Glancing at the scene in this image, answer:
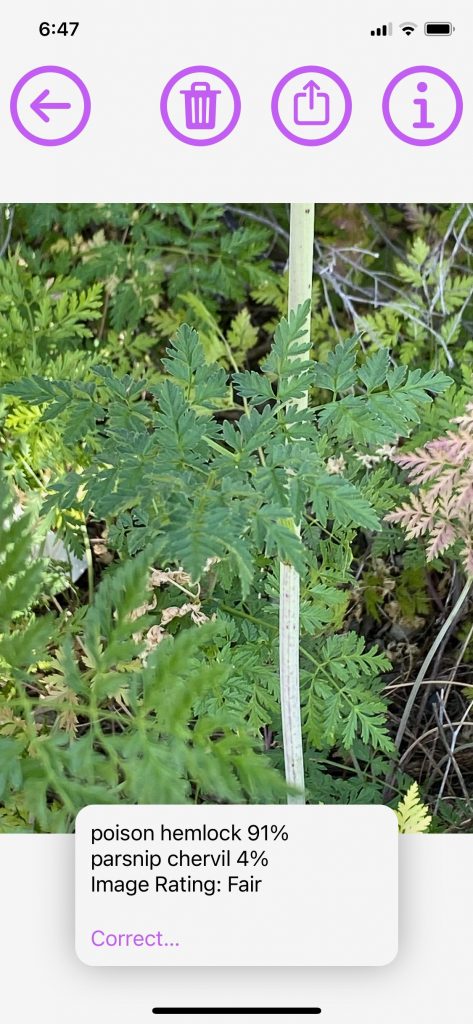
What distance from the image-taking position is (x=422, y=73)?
3.34 ft

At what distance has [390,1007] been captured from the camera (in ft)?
3.28

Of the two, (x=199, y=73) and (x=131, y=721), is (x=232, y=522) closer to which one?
(x=131, y=721)

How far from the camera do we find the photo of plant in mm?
900

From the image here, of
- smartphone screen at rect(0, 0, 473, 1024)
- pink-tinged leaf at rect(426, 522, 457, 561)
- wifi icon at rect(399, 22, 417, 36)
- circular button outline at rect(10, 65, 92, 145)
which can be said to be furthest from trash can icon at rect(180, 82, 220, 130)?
pink-tinged leaf at rect(426, 522, 457, 561)

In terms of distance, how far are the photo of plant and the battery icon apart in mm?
232

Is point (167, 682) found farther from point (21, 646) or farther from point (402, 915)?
point (402, 915)

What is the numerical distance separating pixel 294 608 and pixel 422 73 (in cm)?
62

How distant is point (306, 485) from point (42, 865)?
1.62ft

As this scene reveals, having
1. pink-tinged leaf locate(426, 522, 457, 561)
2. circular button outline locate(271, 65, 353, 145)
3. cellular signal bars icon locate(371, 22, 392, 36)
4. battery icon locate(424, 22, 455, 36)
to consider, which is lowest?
pink-tinged leaf locate(426, 522, 457, 561)

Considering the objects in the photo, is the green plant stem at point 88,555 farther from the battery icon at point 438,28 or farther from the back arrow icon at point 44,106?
the battery icon at point 438,28

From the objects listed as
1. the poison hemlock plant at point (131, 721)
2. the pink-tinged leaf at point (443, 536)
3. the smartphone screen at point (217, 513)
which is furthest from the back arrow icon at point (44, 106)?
the pink-tinged leaf at point (443, 536)

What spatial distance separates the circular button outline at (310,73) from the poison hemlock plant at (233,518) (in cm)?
19

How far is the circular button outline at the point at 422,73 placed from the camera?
101 cm

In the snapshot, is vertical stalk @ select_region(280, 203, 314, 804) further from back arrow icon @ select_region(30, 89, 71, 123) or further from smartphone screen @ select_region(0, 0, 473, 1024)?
back arrow icon @ select_region(30, 89, 71, 123)
